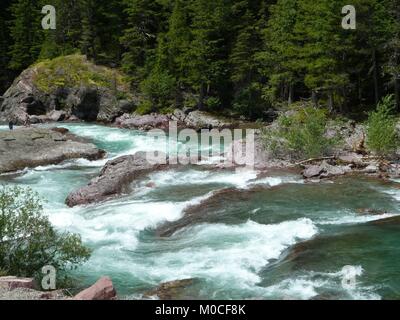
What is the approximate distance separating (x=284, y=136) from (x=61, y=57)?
39.0 meters

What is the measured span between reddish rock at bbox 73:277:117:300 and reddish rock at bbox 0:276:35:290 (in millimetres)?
1408

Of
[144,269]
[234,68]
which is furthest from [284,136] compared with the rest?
[234,68]

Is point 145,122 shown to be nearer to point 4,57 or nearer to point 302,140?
point 302,140

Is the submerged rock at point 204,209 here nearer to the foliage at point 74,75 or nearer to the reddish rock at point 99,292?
→ the reddish rock at point 99,292

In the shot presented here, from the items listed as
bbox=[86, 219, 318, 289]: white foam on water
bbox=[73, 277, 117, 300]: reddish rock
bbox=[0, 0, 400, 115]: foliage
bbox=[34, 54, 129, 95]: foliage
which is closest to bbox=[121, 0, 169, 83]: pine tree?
bbox=[0, 0, 400, 115]: foliage

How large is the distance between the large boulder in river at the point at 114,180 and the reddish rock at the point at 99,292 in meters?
11.8

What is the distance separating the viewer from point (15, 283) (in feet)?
40.2

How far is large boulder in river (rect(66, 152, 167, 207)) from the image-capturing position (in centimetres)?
2405

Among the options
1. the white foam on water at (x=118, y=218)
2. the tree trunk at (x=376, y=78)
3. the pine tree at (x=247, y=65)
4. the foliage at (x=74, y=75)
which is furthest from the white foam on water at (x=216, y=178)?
the foliage at (x=74, y=75)

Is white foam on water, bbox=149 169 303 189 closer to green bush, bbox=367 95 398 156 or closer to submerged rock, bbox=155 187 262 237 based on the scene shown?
submerged rock, bbox=155 187 262 237

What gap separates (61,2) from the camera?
6600cm

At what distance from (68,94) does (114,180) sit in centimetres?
3235
